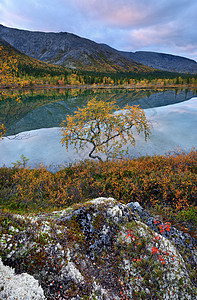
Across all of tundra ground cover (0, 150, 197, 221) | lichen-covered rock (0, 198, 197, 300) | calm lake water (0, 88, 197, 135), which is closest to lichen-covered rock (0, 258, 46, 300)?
lichen-covered rock (0, 198, 197, 300)

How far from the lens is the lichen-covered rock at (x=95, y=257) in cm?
397

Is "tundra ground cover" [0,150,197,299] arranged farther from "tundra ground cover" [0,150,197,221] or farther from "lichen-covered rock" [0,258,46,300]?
"tundra ground cover" [0,150,197,221]

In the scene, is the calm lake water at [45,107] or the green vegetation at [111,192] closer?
the green vegetation at [111,192]

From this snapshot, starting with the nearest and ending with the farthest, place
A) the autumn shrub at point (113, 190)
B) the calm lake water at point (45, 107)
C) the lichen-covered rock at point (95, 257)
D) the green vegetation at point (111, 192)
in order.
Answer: the lichen-covered rock at point (95, 257) < the green vegetation at point (111, 192) < the autumn shrub at point (113, 190) < the calm lake water at point (45, 107)

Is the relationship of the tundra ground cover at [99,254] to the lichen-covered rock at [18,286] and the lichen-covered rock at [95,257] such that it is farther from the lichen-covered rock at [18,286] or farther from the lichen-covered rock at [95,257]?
the lichen-covered rock at [18,286]

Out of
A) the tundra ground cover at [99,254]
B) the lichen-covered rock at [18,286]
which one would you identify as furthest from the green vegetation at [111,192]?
the lichen-covered rock at [18,286]

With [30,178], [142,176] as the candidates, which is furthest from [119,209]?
[30,178]

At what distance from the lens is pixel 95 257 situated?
491 centimetres

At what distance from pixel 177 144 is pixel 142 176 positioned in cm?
2181

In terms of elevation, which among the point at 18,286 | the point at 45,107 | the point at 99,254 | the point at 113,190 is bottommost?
the point at 113,190

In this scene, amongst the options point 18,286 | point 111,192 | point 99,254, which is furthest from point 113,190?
point 18,286

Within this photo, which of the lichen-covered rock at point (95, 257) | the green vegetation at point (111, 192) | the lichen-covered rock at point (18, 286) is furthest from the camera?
the green vegetation at point (111, 192)

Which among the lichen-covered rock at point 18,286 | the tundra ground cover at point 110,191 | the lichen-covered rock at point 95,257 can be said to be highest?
the lichen-covered rock at point 18,286

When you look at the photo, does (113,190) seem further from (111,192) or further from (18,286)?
(18,286)
